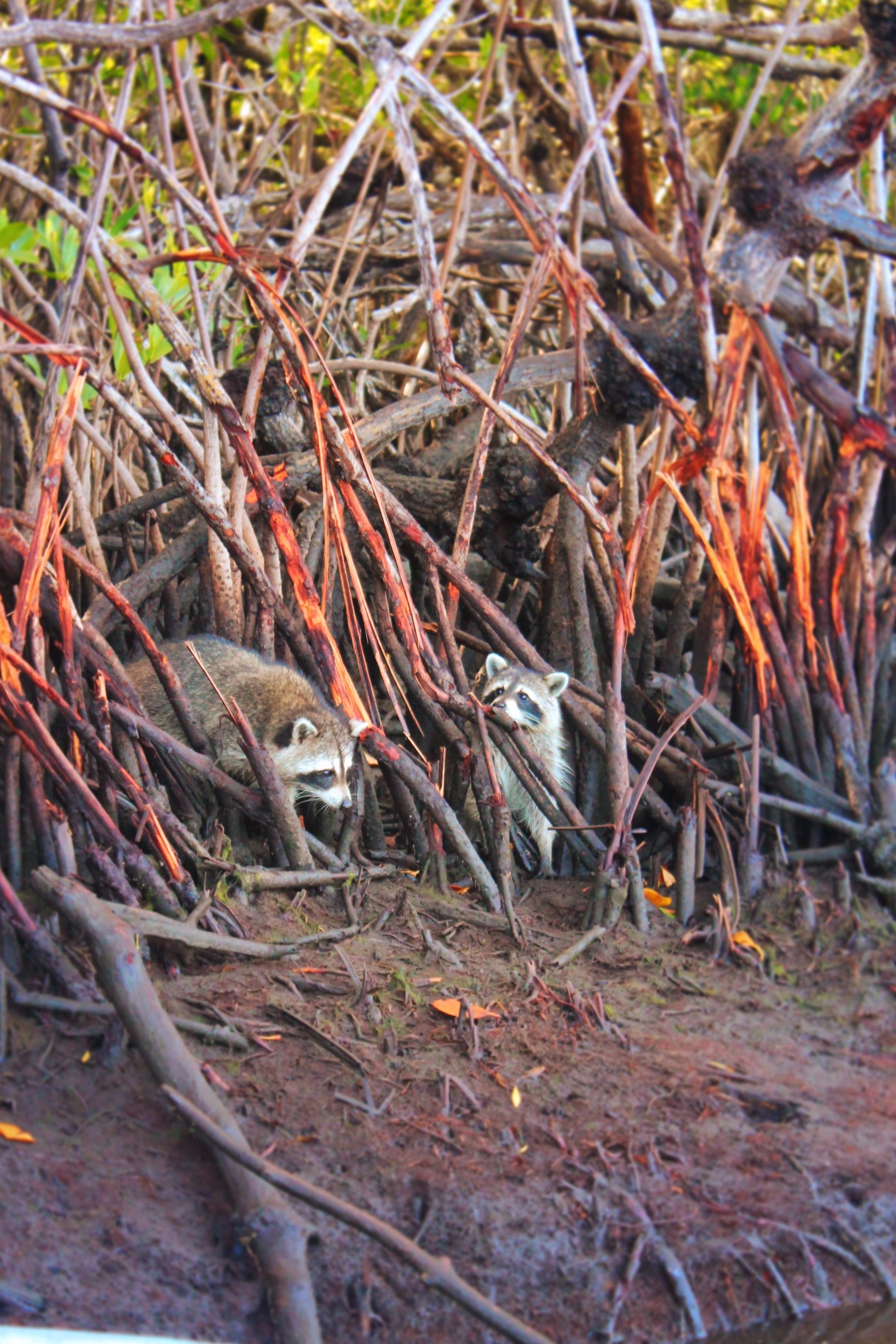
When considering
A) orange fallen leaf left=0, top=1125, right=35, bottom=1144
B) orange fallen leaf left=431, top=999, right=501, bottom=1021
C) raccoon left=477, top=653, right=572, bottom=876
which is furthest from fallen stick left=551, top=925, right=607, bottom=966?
orange fallen leaf left=0, top=1125, right=35, bottom=1144

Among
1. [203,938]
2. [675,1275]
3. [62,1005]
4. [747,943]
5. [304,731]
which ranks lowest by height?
[747,943]

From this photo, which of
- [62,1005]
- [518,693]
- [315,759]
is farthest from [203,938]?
[518,693]

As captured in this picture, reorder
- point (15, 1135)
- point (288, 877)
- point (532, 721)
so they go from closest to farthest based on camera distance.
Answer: point (15, 1135) < point (288, 877) < point (532, 721)

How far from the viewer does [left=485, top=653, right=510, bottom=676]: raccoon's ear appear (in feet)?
16.5

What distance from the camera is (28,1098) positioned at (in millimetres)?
2668

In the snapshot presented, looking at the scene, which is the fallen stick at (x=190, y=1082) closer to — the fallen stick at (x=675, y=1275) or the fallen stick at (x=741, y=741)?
the fallen stick at (x=675, y=1275)

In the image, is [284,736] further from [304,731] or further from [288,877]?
[288,877]

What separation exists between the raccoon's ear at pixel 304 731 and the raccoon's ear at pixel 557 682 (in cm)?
100

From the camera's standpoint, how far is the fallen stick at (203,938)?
3.09 metres

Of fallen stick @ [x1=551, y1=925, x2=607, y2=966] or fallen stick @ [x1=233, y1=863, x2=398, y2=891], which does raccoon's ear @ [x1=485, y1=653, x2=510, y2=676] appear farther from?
fallen stick @ [x1=551, y1=925, x2=607, y2=966]

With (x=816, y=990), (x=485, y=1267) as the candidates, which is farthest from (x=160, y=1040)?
(x=816, y=990)

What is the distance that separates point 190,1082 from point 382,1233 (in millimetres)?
627

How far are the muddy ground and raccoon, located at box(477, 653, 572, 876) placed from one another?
1.07m

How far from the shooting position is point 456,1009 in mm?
3365
